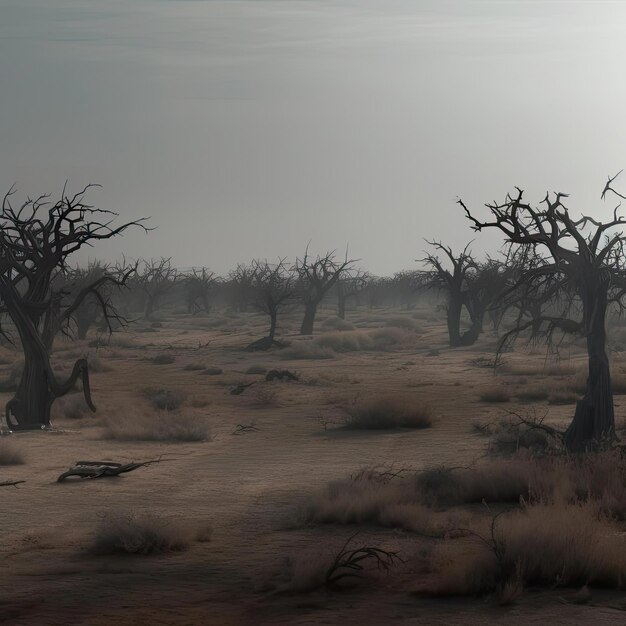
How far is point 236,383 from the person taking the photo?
31.4 meters

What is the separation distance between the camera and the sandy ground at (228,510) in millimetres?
7844

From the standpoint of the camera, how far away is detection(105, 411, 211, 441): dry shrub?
19812 mm

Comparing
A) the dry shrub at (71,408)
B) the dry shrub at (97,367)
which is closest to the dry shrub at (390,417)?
the dry shrub at (71,408)

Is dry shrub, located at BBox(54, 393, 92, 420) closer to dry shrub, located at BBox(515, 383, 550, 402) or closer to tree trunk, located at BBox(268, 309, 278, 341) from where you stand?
dry shrub, located at BBox(515, 383, 550, 402)

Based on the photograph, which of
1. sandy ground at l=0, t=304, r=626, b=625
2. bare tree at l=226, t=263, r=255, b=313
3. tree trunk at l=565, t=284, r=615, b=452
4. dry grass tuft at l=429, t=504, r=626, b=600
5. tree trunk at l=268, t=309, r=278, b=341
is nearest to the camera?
sandy ground at l=0, t=304, r=626, b=625

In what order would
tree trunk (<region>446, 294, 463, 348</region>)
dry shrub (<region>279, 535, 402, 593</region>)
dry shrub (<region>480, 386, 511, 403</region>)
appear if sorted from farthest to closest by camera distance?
Result: tree trunk (<region>446, 294, 463, 348</region>)
dry shrub (<region>480, 386, 511, 403</region>)
dry shrub (<region>279, 535, 402, 593</region>)

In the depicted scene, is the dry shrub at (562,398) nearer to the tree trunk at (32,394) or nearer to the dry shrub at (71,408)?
the dry shrub at (71,408)

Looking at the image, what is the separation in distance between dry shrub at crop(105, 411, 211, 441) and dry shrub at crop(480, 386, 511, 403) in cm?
783

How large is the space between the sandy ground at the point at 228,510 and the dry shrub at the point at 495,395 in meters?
0.28

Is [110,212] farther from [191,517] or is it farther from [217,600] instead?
[217,600]

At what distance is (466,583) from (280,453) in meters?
9.62

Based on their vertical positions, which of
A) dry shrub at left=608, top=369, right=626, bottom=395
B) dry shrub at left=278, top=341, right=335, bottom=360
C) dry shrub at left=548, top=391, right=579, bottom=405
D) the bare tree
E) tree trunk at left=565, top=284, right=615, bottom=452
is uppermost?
the bare tree

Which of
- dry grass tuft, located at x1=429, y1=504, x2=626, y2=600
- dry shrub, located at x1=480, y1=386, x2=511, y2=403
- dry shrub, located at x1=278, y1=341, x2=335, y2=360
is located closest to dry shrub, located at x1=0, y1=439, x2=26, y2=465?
dry grass tuft, located at x1=429, y1=504, x2=626, y2=600

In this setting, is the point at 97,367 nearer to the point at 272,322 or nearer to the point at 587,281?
the point at 272,322
